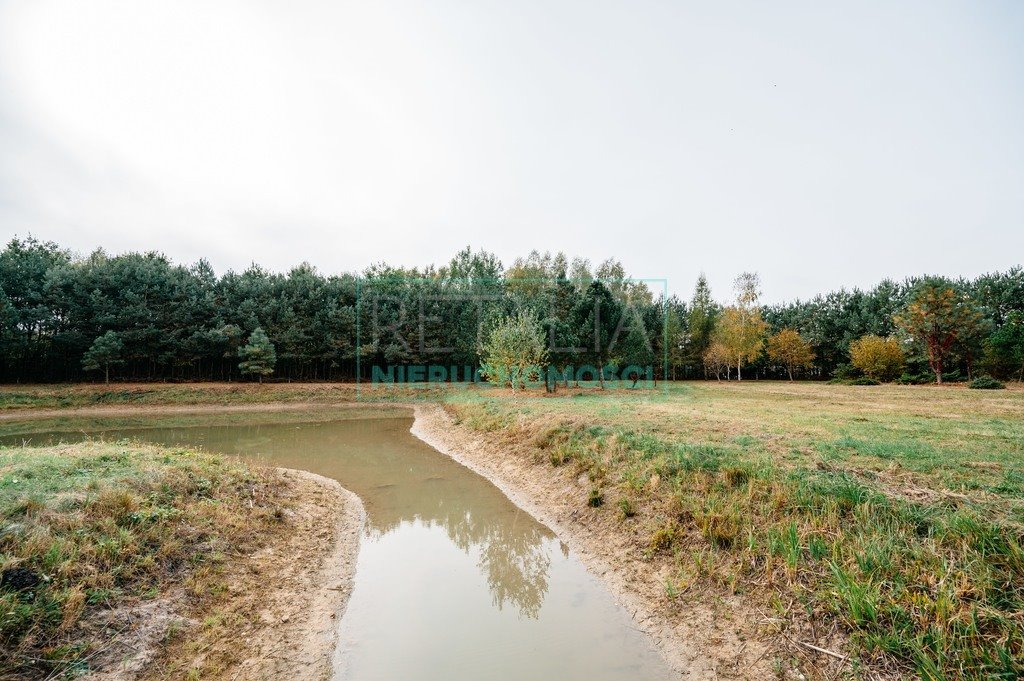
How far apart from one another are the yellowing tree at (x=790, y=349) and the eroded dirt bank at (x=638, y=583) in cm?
5765

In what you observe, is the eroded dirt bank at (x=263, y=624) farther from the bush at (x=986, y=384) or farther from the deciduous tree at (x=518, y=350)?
the bush at (x=986, y=384)

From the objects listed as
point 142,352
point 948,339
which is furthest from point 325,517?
point 948,339

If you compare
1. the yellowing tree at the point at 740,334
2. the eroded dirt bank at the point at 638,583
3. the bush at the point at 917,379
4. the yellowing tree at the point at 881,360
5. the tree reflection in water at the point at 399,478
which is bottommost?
the tree reflection in water at the point at 399,478

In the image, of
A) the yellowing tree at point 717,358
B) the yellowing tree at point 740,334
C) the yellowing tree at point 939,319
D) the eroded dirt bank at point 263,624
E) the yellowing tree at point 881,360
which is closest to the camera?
the eroded dirt bank at point 263,624

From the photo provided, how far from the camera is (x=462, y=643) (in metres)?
6.50

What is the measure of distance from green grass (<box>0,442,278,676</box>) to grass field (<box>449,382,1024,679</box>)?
26.5 feet

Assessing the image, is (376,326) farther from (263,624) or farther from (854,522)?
(854,522)

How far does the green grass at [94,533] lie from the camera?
509cm

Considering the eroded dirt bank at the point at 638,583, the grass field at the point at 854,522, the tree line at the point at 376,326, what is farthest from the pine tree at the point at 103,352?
the grass field at the point at 854,522

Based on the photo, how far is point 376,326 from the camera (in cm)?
4925

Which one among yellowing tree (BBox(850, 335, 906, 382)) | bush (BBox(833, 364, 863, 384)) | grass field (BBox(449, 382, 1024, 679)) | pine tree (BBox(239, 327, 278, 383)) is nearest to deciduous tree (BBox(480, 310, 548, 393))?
grass field (BBox(449, 382, 1024, 679))

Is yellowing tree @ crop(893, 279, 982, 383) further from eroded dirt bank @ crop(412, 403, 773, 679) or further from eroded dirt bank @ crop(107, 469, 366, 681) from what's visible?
eroded dirt bank @ crop(107, 469, 366, 681)

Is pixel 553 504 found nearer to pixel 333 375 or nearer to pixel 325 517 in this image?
pixel 325 517

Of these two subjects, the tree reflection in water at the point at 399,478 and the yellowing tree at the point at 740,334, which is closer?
the tree reflection in water at the point at 399,478
